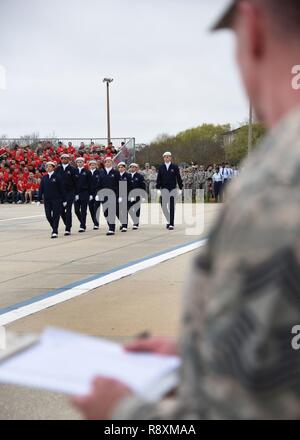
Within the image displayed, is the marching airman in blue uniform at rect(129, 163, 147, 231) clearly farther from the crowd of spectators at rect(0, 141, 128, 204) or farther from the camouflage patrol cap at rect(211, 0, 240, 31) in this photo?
the camouflage patrol cap at rect(211, 0, 240, 31)

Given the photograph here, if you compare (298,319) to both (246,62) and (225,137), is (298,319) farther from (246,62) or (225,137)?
(225,137)

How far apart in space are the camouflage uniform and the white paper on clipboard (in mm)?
209

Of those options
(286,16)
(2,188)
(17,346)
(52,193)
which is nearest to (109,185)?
(52,193)

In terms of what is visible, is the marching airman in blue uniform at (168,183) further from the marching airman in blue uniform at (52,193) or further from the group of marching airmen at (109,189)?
the marching airman in blue uniform at (52,193)

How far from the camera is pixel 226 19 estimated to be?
129cm

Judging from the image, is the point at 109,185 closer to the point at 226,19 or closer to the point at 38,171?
the point at 226,19

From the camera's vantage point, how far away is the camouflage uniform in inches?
40.0

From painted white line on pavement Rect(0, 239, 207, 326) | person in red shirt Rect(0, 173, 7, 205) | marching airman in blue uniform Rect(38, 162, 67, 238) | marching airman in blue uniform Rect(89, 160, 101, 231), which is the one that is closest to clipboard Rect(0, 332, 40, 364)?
painted white line on pavement Rect(0, 239, 207, 326)

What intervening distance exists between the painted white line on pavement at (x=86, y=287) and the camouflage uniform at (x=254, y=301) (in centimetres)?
522

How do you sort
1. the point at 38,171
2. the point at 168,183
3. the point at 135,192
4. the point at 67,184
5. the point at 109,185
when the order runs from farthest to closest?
the point at 38,171 → the point at 135,192 → the point at 109,185 → the point at 168,183 → the point at 67,184

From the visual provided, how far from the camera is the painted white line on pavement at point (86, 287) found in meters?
6.78

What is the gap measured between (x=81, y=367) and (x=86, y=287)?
698 cm

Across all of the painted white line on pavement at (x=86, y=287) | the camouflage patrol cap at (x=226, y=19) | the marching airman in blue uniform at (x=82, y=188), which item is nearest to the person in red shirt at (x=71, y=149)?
the marching airman in blue uniform at (x=82, y=188)

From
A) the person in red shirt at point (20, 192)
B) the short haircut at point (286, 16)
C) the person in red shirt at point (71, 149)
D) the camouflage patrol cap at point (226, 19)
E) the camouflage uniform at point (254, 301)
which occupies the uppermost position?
the person in red shirt at point (71, 149)
